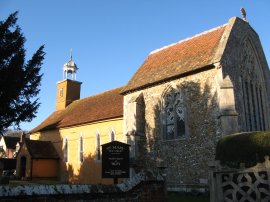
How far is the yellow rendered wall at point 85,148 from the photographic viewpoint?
25.2m

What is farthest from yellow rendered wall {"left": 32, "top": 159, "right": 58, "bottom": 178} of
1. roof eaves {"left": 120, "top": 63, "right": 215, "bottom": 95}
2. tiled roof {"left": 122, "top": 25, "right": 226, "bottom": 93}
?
tiled roof {"left": 122, "top": 25, "right": 226, "bottom": 93}

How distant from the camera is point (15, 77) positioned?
52.6ft

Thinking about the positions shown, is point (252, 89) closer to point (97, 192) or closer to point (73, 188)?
point (97, 192)

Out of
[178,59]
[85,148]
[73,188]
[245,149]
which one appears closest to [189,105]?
[178,59]

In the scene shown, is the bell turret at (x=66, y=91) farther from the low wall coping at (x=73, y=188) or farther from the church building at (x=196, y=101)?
the low wall coping at (x=73, y=188)

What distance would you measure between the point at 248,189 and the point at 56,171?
24238 mm

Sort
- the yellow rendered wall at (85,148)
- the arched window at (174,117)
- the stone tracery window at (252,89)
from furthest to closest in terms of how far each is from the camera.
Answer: the yellow rendered wall at (85,148) < the stone tracery window at (252,89) < the arched window at (174,117)

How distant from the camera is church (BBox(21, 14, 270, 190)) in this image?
1734cm

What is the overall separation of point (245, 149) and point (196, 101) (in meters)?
7.49

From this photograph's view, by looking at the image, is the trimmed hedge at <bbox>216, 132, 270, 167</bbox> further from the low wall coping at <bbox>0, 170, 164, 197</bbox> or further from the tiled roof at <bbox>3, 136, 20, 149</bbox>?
the tiled roof at <bbox>3, 136, 20, 149</bbox>

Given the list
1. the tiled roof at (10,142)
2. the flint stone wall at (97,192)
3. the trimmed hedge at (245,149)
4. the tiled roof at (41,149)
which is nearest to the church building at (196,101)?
the trimmed hedge at (245,149)

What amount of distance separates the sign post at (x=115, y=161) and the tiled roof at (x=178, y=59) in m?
7.37

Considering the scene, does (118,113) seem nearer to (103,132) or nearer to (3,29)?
(103,132)

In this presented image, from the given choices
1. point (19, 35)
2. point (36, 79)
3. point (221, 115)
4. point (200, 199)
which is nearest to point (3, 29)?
point (19, 35)
